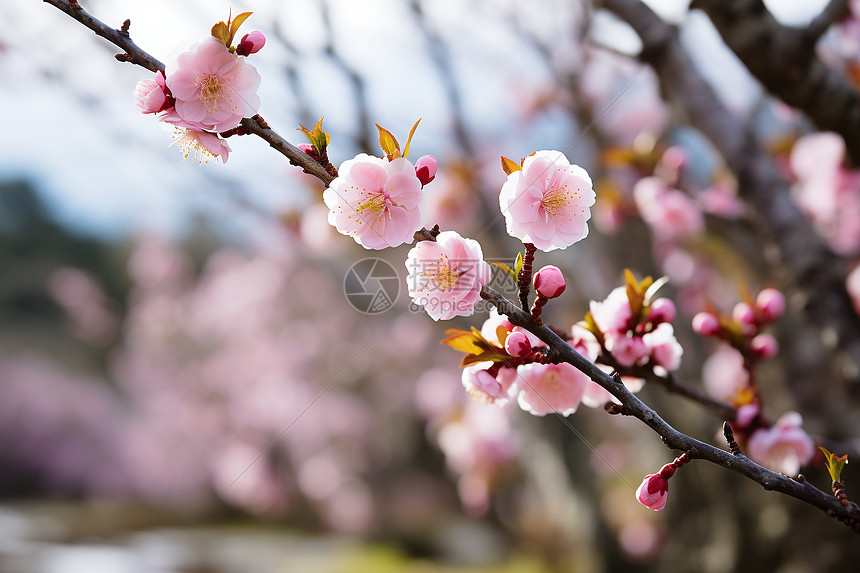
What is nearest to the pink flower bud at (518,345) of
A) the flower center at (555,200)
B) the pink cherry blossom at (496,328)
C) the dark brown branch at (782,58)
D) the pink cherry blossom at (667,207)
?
the pink cherry blossom at (496,328)

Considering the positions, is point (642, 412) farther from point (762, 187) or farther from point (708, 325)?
point (762, 187)

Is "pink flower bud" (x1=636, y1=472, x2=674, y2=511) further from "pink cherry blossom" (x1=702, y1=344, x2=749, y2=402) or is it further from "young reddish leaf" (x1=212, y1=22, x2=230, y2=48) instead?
"pink cherry blossom" (x1=702, y1=344, x2=749, y2=402)

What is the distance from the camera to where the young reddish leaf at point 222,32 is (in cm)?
71

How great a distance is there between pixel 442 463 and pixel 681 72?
5039 millimetres

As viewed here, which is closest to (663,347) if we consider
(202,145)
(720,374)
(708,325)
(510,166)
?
(708,325)

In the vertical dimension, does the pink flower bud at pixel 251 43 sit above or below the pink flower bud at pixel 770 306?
above

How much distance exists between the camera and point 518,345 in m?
0.74

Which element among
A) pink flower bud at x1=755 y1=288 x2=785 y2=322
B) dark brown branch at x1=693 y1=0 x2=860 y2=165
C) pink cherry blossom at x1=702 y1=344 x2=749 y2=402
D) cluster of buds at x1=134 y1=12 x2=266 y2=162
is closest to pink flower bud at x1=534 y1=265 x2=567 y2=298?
cluster of buds at x1=134 y1=12 x2=266 y2=162

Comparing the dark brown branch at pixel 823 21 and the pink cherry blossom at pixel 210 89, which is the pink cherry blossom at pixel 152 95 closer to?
the pink cherry blossom at pixel 210 89

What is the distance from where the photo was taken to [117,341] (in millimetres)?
9742

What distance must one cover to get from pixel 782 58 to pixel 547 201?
0.95 m

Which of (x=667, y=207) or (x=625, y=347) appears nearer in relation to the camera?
(x=625, y=347)

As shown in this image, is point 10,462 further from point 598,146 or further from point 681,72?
point 681,72

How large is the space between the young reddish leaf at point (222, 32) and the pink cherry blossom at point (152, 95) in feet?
0.28
